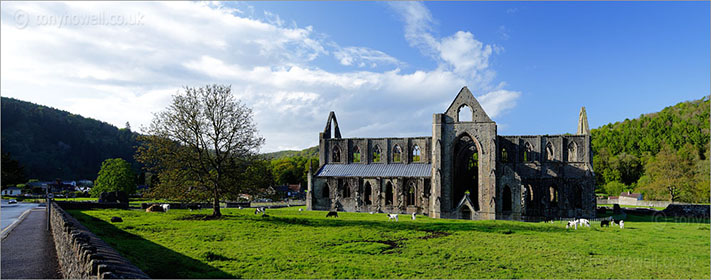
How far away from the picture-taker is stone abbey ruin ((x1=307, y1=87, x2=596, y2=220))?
48.4 metres

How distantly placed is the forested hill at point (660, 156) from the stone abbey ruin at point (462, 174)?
37969mm

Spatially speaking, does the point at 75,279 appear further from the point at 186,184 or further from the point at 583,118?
the point at 583,118

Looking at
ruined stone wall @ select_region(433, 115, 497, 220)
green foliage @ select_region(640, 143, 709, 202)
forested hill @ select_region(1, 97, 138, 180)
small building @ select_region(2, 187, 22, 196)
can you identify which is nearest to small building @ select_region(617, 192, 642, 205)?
green foliage @ select_region(640, 143, 709, 202)

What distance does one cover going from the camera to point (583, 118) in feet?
180

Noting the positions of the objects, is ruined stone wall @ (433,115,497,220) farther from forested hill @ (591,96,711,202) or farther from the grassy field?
forested hill @ (591,96,711,202)

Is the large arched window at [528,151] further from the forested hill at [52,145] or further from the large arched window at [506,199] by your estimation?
the forested hill at [52,145]

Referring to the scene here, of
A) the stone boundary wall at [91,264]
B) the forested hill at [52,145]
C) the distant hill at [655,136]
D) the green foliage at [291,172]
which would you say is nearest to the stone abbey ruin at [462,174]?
the stone boundary wall at [91,264]

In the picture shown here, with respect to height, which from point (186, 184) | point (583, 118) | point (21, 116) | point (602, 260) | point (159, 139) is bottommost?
point (602, 260)

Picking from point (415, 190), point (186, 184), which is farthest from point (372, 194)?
point (186, 184)

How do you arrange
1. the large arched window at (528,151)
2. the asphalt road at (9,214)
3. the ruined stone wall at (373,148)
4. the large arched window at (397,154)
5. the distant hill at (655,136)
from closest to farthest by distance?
the asphalt road at (9,214) → the large arched window at (528,151) → the ruined stone wall at (373,148) → the large arched window at (397,154) → the distant hill at (655,136)

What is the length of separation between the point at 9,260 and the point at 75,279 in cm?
930

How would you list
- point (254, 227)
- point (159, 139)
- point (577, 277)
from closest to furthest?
point (577, 277)
point (254, 227)
point (159, 139)

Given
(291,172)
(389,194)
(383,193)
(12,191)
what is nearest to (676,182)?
(389,194)

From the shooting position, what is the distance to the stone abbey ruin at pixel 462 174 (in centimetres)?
4838
